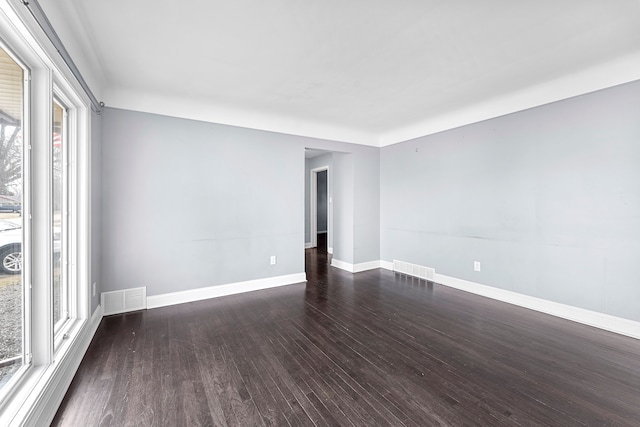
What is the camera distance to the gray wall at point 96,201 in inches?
108

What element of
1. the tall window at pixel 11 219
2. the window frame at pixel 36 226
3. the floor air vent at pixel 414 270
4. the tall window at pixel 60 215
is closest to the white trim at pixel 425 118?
the tall window at pixel 60 215

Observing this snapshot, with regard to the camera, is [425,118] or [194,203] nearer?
[194,203]

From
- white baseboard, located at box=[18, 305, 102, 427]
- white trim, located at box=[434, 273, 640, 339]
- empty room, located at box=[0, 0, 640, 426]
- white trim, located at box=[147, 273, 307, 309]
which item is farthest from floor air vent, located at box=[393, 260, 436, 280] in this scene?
white baseboard, located at box=[18, 305, 102, 427]

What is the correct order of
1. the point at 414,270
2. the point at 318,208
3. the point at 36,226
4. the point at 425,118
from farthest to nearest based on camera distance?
the point at 318,208 < the point at 414,270 < the point at 425,118 < the point at 36,226

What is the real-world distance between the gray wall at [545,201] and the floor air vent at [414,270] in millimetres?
132

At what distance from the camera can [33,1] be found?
1474 mm

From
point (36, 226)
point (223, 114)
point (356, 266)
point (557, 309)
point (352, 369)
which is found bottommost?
point (352, 369)

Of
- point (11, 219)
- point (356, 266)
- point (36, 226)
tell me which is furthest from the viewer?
point (356, 266)

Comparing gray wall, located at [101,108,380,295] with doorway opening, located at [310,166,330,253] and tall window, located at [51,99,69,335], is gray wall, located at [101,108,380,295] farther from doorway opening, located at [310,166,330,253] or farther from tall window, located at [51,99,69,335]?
doorway opening, located at [310,166,330,253]

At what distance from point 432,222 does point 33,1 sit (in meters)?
4.69

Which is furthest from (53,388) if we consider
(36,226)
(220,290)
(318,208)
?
(318,208)

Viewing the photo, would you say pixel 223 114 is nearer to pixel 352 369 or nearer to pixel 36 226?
pixel 36 226

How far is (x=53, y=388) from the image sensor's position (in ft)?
5.46

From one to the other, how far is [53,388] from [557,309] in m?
4.54
